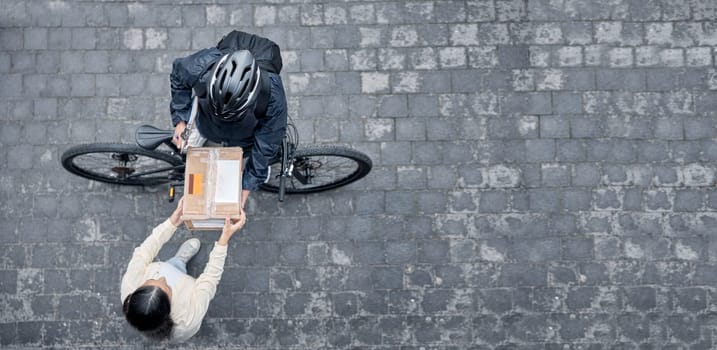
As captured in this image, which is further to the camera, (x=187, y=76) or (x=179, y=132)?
(x=179, y=132)

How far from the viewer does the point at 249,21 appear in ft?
24.0

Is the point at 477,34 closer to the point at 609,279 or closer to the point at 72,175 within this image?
the point at 609,279

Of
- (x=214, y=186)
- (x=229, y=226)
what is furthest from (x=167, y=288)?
(x=214, y=186)

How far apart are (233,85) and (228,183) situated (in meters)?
0.94

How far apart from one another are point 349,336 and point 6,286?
3351 millimetres

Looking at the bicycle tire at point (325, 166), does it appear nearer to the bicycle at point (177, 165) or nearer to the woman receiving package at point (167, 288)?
the bicycle at point (177, 165)

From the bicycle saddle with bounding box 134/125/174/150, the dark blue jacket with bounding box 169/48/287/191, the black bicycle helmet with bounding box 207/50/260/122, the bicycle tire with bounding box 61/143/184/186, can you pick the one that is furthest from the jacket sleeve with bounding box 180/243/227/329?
the black bicycle helmet with bounding box 207/50/260/122

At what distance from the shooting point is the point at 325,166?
674 centimetres

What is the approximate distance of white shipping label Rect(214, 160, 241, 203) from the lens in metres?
5.36

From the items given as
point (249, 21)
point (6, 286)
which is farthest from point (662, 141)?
point (6, 286)

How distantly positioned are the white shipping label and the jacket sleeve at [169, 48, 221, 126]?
0.54 m

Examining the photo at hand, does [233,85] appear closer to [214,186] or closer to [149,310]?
[214,186]

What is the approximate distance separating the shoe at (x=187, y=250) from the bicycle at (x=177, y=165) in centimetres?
59

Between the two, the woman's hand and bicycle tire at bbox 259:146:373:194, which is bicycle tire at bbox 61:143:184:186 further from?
the woman's hand
